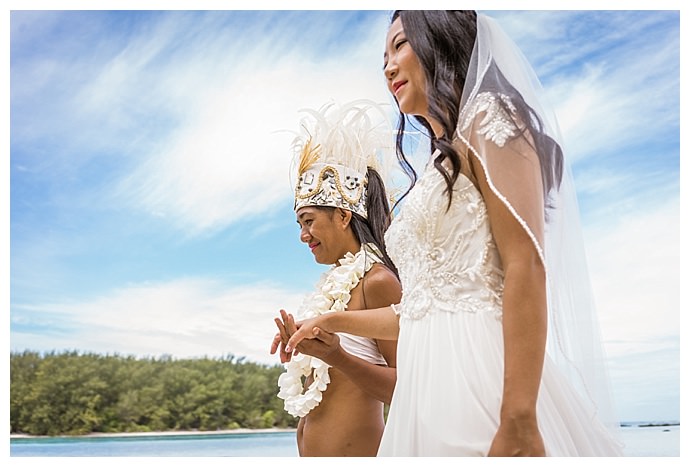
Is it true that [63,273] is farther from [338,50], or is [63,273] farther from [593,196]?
[593,196]

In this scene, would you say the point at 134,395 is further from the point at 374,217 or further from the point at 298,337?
the point at 298,337

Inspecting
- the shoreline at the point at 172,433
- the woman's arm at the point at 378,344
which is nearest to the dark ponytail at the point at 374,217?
the woman's arm at the point at 378,344

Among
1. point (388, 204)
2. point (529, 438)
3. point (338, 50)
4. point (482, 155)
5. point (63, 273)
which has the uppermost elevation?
point (338, 50)

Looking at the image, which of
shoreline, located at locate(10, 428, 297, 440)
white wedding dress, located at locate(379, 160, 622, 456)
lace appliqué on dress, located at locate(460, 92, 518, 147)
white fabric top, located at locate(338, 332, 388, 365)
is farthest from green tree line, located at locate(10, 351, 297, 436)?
lace appliqué on dress, located at locate(460, 92, 518, 147)

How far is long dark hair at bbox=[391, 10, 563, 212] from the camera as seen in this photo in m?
1.22

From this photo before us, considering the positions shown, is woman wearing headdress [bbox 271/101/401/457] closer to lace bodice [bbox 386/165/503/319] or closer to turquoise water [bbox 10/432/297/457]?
lace bodice [bbox 386/165/503/319]

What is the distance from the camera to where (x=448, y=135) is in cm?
125

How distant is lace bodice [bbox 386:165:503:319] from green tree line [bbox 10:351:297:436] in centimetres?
776

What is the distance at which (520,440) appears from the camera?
1.03 m

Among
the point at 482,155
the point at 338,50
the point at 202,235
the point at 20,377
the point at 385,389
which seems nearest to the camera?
the point at 482,155

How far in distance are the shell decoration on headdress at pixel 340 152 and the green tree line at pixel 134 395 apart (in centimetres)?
694

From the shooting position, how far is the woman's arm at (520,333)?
1035 millimetres

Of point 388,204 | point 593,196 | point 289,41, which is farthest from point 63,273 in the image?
point 388,204

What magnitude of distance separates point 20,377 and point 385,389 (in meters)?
8.45
